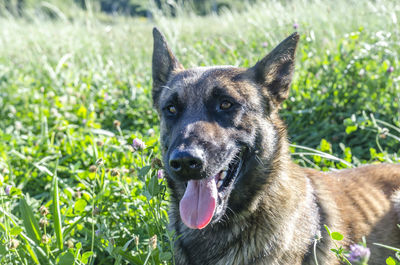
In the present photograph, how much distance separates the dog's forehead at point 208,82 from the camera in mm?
2438

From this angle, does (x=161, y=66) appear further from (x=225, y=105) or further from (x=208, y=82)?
(x=225, y=105)

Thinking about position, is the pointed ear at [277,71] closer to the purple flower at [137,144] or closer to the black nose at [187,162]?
the black nose at [187,162]

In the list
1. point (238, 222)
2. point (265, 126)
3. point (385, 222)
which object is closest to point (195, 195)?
point (238, 222)

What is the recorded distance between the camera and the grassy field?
2395 millimetres

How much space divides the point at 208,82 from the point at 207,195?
2.38ft

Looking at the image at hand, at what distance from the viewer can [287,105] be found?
4477mm

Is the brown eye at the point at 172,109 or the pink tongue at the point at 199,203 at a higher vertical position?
the brown eye at the point at 172,109

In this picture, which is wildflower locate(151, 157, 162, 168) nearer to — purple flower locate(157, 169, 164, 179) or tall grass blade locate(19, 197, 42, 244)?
purple flower locate(157, 169, 164, 179)

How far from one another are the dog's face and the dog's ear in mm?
57

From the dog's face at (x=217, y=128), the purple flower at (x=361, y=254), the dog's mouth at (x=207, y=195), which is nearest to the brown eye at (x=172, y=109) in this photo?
the dog's face at (x=217, y=128)

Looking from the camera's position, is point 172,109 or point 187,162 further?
point 172,109

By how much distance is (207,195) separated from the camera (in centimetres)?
221

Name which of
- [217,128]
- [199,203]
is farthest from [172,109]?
[199,203]

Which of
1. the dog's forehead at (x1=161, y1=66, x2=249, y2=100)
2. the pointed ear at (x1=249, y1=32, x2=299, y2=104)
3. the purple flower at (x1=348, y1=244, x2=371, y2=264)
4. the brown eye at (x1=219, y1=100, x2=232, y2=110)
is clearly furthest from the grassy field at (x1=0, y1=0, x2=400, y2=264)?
the purple flower at (x1=348, y1=244, x2=371, y2=264)
